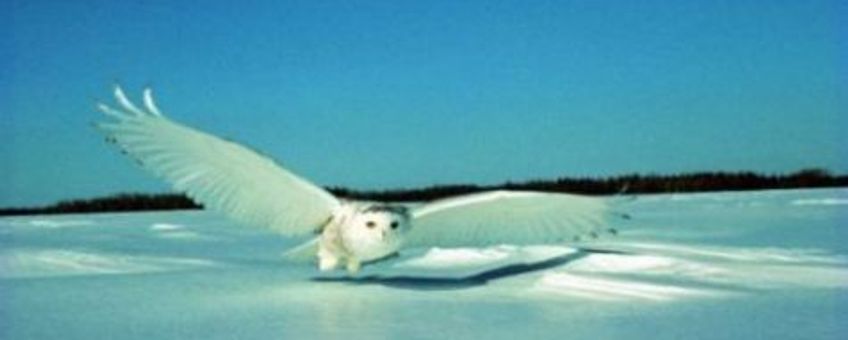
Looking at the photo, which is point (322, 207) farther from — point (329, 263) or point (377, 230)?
point (377, 230)

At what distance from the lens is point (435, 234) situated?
5117 millimetres

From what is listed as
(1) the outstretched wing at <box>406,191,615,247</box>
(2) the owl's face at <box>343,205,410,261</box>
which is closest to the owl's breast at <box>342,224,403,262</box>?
(2) the owl's face at <box>343,205,410,261</box>

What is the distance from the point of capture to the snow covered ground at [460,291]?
3.24 m

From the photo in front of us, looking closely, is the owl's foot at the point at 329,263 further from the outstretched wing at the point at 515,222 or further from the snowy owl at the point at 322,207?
the outstretched wing at the point at 515,222

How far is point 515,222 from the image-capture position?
517cm

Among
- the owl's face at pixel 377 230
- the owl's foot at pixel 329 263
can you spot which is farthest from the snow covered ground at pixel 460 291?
the owl's face at pixel 377 230

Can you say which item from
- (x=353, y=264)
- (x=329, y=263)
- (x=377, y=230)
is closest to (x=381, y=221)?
(x=377, y=230)

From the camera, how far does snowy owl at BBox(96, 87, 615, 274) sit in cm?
458

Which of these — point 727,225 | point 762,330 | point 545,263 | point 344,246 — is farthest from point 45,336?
point 727,225

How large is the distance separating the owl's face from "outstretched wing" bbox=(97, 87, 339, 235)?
292 millimetres

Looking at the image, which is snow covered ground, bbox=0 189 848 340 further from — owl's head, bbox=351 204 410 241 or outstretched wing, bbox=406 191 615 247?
owl's head, bbox=351 204 410 241

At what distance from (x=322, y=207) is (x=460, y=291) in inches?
34.9

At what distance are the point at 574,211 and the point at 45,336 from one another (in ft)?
9.06

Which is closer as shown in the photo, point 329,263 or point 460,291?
point 460,291
